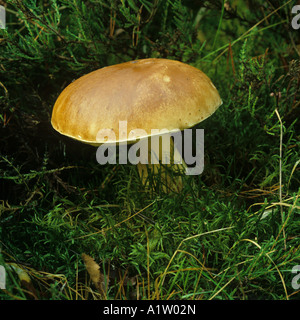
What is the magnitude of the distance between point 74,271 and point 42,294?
5.8 inches

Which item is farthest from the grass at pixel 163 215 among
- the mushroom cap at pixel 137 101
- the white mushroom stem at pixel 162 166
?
the mushroom cap at pixel 137 101

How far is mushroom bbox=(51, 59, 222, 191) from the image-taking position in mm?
1220

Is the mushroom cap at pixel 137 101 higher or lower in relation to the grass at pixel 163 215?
higher

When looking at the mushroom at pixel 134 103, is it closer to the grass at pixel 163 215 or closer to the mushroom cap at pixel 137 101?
the mushroom cap at pixel 137 101

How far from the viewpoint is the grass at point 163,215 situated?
1223 mm

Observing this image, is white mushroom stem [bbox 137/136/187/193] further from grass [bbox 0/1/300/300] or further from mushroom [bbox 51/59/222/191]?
mushroom [bbox 51/59/222/191]

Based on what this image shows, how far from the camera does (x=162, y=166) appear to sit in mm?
1642

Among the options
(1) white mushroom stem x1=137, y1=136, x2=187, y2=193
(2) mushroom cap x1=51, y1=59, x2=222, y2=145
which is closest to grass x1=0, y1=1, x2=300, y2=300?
(1) white mushroom stem x1=137, y1=136, x2=187, y2=193

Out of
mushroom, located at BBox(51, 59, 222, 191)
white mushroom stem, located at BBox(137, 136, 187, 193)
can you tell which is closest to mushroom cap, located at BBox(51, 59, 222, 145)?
mushroom, located at BBox(51, 59, 222, 191)

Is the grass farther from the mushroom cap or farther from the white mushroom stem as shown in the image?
the mushroom cap

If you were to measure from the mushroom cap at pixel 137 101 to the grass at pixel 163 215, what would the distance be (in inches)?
15.4

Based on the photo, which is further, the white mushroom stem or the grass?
the white mushroom stem

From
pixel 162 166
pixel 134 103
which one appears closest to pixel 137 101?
pixel 134 103

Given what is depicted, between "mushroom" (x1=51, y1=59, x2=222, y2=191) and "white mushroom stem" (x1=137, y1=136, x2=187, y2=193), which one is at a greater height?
"mushroom" (x1=51, y1=59, x2=222, y2=191)
